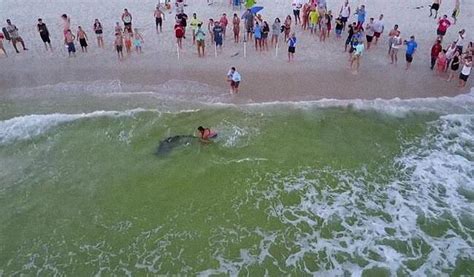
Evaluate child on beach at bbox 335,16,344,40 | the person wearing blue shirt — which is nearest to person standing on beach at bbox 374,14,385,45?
child on beach at bbox 335,16,344,40

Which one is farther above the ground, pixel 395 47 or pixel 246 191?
pixel 395 47

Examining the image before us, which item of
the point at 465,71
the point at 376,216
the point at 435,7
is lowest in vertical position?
the point at 376,216

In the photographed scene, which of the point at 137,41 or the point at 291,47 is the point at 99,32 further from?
the point at 291,47

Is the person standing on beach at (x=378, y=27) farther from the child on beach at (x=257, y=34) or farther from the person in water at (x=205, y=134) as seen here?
the person in water at (x=205, y=134)

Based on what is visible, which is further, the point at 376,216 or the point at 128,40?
the point at 128,40

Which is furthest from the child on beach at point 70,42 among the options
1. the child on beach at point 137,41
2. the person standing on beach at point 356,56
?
the person standing on beach at point 356,56

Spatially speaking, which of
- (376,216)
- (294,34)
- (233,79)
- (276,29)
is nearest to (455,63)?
(294,34)

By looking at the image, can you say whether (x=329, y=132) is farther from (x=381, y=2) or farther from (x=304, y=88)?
(x=381, y=2)

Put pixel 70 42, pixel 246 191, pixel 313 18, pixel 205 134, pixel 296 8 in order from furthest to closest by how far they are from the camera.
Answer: pixel 296 8 → pixel 313 18 → pixel 70 42 → pixel 205 134 → pixel 246 191

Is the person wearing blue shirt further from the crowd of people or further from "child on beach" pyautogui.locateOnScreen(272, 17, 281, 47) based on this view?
"child on beach" pyautogui.locateOnScreen(272, 17, 281, 47)
